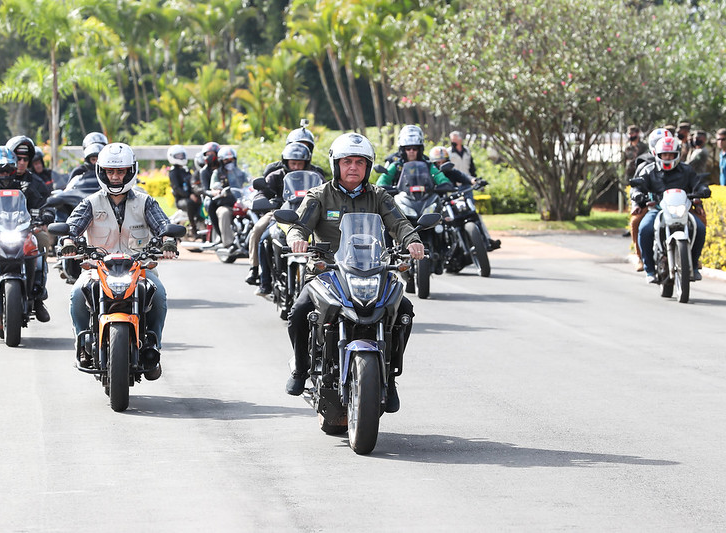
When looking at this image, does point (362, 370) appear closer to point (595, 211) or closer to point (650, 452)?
point (650, 452)

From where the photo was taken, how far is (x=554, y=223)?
3000 cm

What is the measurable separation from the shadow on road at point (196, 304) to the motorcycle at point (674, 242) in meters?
4.88

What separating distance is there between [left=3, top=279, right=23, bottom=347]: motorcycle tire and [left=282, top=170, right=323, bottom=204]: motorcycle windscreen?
277 cm

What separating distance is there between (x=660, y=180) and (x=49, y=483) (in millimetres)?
11607

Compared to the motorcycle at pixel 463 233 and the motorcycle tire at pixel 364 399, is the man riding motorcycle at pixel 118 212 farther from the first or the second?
the motorcycle at pixel 463 233

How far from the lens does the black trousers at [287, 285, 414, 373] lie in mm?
8492

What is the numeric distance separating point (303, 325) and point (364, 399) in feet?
2.99

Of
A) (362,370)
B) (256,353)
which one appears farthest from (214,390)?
(362,370)

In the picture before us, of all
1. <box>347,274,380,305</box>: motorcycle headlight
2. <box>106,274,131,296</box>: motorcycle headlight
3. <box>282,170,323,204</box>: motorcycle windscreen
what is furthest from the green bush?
<box>347,274,380,305</box>: motorcycle headlight

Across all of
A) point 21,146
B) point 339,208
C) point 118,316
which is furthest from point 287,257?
point 339,208

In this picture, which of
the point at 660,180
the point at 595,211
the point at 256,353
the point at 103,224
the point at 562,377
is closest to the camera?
the point at 103,224

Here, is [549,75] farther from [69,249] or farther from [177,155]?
[69,249]

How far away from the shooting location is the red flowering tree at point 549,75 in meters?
28.2

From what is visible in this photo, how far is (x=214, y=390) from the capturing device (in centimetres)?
1077
